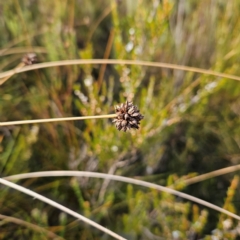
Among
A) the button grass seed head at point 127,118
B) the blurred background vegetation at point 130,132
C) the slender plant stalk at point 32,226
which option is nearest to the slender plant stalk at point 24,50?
the blurred background vegetation at point 130,132

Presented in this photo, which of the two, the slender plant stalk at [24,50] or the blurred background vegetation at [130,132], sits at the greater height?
the slender plant stalk at [24,50]

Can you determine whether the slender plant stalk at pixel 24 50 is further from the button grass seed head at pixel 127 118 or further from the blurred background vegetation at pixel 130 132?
the button grass seed head at pixel 127 118

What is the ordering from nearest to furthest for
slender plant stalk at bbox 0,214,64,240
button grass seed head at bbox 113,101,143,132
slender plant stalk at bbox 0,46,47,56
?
1. button grass seed head at bbox 113,101,143,132
2. slender plant stalk at bbox 0,214,64,240
3. slender plant stalk at bbox 0,46,47,56

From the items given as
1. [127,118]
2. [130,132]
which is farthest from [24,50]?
[127,118]

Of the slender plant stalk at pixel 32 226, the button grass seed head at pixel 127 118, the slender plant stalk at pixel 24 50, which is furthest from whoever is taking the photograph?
the slender plant stalk at pixel 24 50

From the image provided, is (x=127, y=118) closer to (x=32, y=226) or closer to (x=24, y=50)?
→ (x=32, y=226)

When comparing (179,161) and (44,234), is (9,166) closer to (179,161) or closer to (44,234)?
(44,234)

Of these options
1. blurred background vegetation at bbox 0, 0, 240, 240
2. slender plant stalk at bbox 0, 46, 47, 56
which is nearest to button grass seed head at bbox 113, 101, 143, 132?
blurred background vegetation at bbox 0, 0, 240, 240

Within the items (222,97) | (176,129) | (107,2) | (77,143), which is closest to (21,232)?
(77,143)

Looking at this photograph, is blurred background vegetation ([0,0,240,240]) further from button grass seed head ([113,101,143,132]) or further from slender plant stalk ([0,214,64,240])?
button grass seed head ([113,101,143,132])
